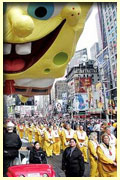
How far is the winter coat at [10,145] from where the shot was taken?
3998mm

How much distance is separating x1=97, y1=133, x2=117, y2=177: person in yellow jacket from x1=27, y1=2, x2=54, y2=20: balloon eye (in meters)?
2.06

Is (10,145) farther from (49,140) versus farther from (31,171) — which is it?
(49,140)

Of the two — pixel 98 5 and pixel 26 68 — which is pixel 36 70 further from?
pixel 98 5

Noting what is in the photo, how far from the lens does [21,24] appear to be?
3.12 meters

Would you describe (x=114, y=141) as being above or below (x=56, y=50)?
below

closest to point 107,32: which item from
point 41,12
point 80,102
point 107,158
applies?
point 80,102

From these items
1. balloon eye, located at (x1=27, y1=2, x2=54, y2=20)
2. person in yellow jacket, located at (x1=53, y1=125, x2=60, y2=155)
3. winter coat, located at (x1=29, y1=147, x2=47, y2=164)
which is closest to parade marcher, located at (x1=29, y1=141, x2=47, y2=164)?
winter coat, located at (x1=29, y1=147, x2=47, y2=164)

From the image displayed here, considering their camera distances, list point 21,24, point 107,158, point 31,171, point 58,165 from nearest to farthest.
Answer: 1. point 21,24
2. point 31,171
3. point 107,158
4. point 58,165

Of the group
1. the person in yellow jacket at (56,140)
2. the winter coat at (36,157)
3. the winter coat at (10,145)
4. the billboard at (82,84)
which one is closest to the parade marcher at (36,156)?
the winter coat at (36,157)

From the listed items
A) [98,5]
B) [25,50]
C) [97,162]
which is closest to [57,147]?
[97,162]

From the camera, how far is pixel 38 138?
7.81 m

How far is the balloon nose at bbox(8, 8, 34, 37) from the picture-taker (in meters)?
3.12

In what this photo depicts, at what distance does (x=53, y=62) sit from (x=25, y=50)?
2.04ft

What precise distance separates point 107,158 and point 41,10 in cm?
245
